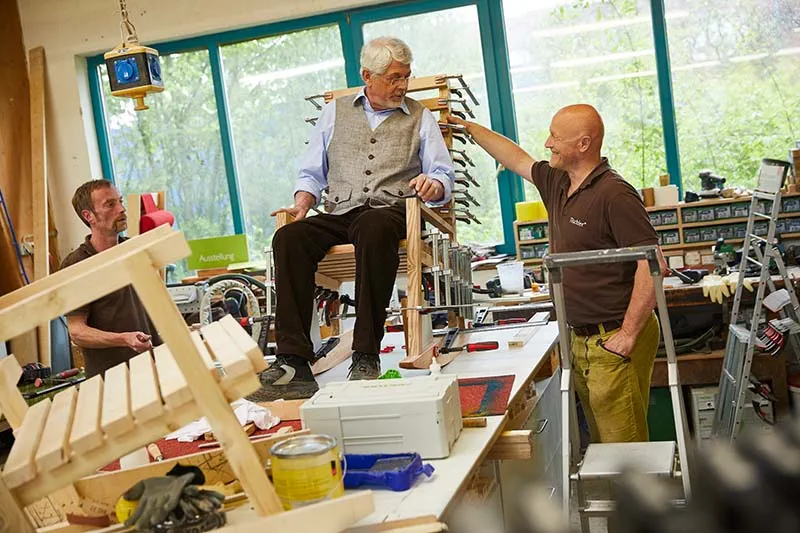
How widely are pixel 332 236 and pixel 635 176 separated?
311 centimetres

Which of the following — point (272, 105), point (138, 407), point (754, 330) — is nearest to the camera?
point (138, 407)

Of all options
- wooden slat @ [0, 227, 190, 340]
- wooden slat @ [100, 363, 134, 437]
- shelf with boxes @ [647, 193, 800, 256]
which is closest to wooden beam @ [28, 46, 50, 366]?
shelf with boxes @ [647, 193, 800, 256]

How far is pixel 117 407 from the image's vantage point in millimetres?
1585

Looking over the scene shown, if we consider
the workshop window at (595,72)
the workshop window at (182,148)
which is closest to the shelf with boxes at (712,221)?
the workshop window at (595,72)

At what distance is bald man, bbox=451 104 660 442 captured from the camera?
3035 mm

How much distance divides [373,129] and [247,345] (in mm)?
2159

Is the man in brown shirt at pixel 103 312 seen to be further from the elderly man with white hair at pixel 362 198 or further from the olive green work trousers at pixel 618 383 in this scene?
→ the olive green work trousers at pixel 618 383

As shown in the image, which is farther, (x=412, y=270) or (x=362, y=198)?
(x=362, y=198)

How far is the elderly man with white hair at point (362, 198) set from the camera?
10.1 feet

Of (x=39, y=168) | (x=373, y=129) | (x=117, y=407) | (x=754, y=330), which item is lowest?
(x=754, y=330)

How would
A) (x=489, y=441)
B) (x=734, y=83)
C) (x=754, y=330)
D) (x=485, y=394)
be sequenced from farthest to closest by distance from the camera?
1. (x=734, y=83)
2. (x=754, y=330)
3. (x=485, y=394)
4. (x=489, y=441)

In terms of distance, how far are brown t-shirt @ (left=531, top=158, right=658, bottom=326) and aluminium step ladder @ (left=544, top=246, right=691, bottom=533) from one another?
43 centimetres

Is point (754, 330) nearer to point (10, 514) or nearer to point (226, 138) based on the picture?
point (10, 514)

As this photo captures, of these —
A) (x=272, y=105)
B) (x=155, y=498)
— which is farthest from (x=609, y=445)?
(x=272, y=105)
